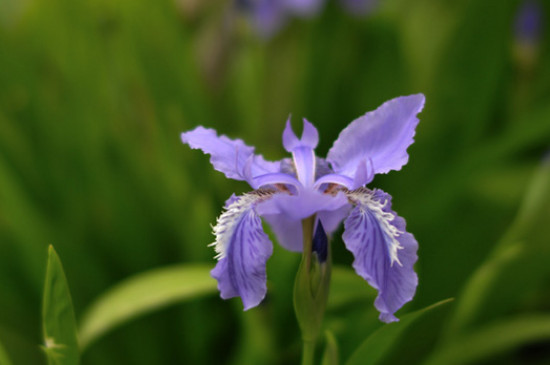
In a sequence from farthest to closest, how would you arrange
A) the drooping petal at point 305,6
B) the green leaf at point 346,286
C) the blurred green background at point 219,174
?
the drooping petal at point 305,6 < the blurred green background at point 219,174 < the green leaf at point 346,286

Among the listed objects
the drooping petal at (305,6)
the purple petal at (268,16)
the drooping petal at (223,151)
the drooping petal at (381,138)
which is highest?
the purple petal at (268,16)

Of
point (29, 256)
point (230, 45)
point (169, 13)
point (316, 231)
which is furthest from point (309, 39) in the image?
point (316, 231)

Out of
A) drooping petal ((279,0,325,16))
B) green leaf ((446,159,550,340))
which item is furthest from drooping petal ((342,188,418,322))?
drooping petal ((279,0,325,16))

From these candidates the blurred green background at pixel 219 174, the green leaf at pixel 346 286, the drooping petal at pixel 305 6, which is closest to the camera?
the green leaf at pixel 346 286

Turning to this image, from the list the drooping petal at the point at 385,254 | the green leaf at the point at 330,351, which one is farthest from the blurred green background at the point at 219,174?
the drooping petal at the point at 385,254

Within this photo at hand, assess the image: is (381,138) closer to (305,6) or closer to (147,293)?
(147,293)

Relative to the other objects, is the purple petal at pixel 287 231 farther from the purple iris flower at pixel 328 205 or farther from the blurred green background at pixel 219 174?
the blurred green background at pixel 219 174

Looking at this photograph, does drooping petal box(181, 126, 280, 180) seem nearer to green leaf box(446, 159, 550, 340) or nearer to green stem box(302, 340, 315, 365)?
green stem box(302, 340, 315, 365)

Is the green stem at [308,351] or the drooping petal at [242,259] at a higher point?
the drooping petal at [242,259]
